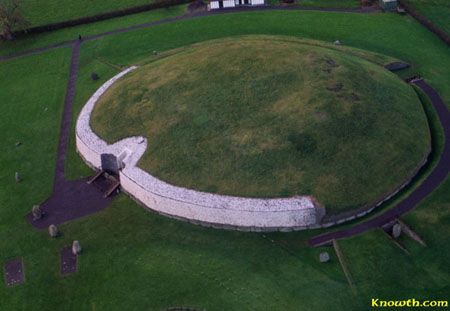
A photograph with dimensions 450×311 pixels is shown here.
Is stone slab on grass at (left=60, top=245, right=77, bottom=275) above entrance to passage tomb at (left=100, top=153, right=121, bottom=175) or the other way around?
the other way around

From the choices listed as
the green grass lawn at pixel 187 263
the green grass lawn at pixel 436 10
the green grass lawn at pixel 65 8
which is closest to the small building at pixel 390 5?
the green grass lawn at pixel 436 10

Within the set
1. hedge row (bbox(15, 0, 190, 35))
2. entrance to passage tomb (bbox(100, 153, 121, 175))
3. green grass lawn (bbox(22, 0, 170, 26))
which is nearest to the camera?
entrance to passage tomb (bbox(100, 153, 121, 175))

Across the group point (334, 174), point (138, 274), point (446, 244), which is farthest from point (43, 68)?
point (446, 244)

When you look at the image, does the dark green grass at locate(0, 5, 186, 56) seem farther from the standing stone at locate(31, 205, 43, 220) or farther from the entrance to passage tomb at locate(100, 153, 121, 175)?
the standing stone at locate(31, 205, 43, 220)

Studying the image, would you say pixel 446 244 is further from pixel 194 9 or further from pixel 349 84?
pixel 194 9

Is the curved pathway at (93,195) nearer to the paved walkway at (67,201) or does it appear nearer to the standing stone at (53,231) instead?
the paved walkway at (67,201)

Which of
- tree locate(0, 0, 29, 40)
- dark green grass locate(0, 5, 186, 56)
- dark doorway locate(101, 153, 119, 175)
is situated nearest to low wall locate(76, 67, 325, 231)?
dark doorway locate(101, 153, 119, 175)
